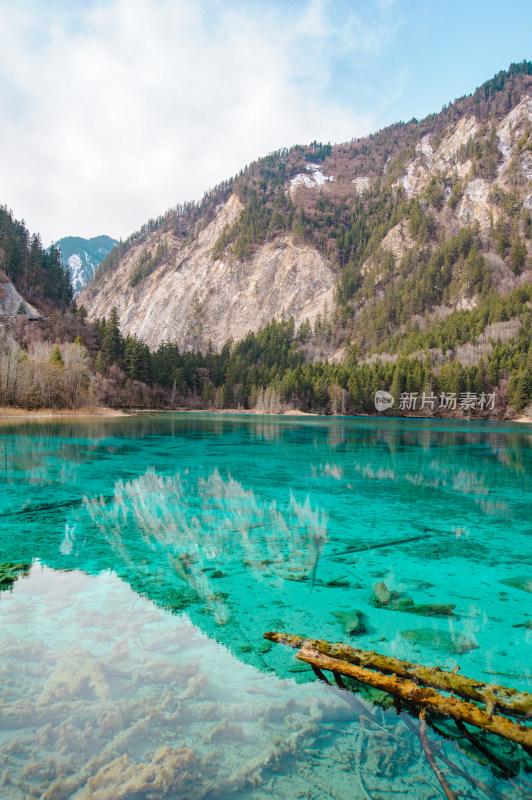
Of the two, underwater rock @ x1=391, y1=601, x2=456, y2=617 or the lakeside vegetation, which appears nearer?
underwater rock @ x1=391, y1=601, x2=456, y2=617

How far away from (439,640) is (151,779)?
3849 millimetres

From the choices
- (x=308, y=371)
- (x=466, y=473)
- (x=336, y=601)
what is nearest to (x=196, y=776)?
(x=336, y=601)

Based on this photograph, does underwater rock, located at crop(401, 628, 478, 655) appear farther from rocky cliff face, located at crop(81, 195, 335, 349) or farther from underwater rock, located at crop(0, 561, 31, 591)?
rocky cliff face, located at crop(81, 195, 335, 349)

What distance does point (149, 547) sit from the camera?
9156 mm

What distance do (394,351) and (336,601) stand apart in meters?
141

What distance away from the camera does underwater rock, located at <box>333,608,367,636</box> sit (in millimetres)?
5922

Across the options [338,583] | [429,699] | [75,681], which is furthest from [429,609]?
[75,681]

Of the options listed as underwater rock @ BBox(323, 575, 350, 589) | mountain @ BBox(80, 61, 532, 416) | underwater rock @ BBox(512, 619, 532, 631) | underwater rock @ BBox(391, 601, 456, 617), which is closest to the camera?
underwater rock @ BBox(512, 619, 532, 631)

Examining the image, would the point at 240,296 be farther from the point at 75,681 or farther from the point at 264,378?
the point at 75,681

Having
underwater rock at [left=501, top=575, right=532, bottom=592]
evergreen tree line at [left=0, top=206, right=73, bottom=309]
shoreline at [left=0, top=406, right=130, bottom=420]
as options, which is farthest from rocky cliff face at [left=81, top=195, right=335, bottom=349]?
underwater rock at [left=501, top=575, right=532, bottom=592]

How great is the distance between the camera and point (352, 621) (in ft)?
20.5

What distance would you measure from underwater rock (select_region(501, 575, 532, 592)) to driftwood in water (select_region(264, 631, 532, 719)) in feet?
14.4

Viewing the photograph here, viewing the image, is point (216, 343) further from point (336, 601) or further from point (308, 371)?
point (336, 601)

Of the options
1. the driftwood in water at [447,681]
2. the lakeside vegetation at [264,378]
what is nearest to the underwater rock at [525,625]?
the driftwood in water at [447,681]
